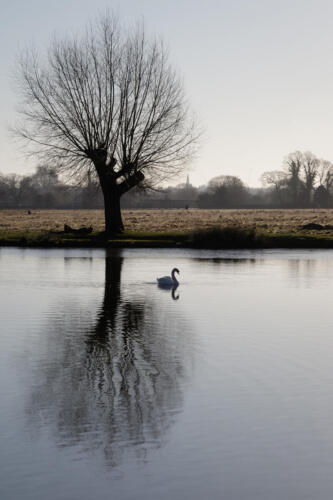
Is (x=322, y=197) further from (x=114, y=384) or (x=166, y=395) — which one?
(x=166, y=395)

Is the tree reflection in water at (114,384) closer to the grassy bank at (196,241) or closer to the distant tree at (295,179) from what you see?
the grassy bank at (196,241)

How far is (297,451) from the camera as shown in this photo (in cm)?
823

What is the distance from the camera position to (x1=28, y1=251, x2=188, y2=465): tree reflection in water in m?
8.66

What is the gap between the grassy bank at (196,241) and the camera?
40.9 m

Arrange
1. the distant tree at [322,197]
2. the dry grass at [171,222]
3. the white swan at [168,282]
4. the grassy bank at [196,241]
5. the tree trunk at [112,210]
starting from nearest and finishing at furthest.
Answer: the white swan at [168,282]
the grassy bank at [196,241]
the tree trunk at [112,210]
the dry grass at [171,222]
the distant tree at [322,197]

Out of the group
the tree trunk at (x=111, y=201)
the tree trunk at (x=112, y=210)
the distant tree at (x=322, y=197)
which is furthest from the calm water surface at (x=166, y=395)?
the distant tree at (x=322, y=197)

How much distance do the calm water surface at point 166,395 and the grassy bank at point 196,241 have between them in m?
Answer: 19.4

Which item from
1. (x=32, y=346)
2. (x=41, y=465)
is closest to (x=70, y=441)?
(x=41, y=465)

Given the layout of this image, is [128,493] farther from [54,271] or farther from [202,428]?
[54,271]

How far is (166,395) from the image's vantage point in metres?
10.3

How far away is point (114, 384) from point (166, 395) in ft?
2.96

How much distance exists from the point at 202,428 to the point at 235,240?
32392mm

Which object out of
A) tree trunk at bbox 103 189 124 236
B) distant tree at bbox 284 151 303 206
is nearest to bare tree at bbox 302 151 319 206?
distant tree at bbox 284 151 303 206

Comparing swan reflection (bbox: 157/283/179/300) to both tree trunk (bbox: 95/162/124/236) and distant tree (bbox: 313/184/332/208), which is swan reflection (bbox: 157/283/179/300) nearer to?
tree trunk (bbox: 95/162/124/236)
